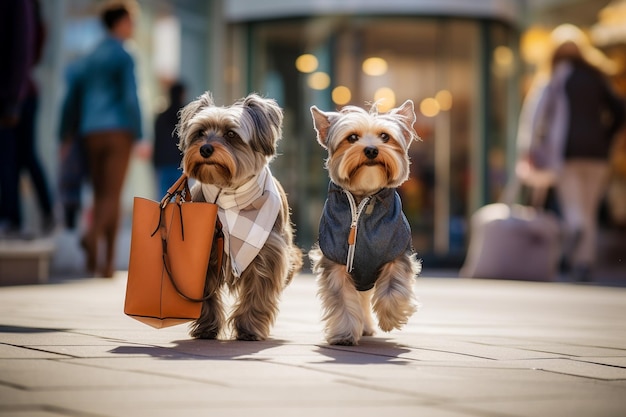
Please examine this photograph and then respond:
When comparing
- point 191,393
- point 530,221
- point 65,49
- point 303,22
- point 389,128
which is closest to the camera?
point 191,393

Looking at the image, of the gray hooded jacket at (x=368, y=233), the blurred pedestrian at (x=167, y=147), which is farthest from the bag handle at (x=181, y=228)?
the blurred pedestrian at (x=167, y=147)

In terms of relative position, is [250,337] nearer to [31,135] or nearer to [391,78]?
[31,135]

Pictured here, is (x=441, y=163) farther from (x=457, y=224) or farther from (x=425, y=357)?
(x=425, y=357)

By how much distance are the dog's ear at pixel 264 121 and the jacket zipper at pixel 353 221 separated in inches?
17.0

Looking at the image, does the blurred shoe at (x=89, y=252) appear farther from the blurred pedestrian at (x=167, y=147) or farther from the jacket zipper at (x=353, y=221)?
the jacket zipper at (x=353, y=221)

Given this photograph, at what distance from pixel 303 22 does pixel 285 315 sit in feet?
39.9

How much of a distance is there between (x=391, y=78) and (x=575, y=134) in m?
6.27

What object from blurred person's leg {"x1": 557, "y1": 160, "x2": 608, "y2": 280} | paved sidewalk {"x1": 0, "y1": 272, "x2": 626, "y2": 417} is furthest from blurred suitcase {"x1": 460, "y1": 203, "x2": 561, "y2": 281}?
paved sidewalk {"x1": 0, "y1": 272, "x2": 626, "y2": 417}

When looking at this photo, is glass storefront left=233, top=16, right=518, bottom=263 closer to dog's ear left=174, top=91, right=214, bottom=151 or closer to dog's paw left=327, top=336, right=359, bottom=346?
dog's ear left=174, top=91, right=214, bottom=151

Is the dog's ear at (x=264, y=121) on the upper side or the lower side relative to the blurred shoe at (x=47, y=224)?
upper

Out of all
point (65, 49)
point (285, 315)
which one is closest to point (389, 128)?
point (285, 315)

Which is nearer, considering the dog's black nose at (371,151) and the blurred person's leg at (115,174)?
the dog's black nose at (371,151)

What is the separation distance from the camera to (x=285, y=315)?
862cm

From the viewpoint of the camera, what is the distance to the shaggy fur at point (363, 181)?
6.19m
